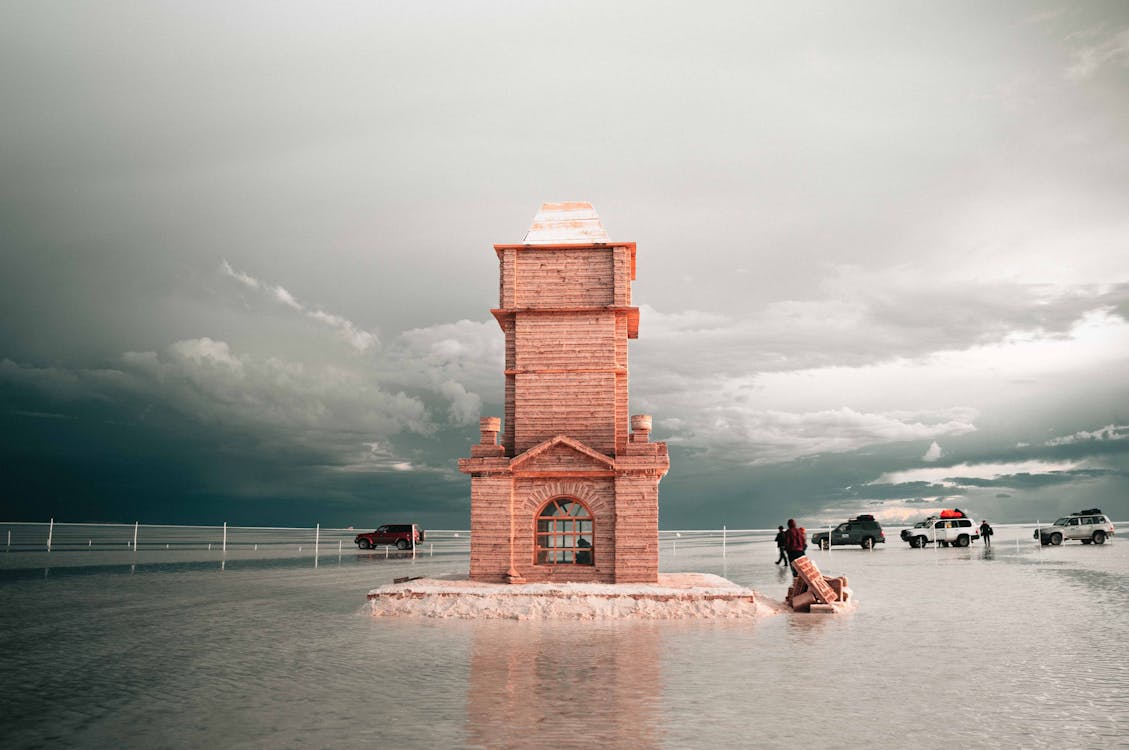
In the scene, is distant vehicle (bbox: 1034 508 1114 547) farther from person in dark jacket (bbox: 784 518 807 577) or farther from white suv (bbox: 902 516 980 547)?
person in dark jacket (bbox: 784 518 807 577)

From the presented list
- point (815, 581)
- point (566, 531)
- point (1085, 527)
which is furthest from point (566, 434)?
point (1085, 527)

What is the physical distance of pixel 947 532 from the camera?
5116cm

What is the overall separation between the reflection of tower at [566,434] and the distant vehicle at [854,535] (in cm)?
3145

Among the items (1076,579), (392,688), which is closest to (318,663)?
(392,688)

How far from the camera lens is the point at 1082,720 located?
9656mm

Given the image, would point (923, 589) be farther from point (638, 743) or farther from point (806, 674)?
point (638, 743)

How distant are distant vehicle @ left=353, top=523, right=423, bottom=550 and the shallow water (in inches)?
1166

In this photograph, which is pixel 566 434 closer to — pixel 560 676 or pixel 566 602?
pixel 566 602

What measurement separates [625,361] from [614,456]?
3.39 m

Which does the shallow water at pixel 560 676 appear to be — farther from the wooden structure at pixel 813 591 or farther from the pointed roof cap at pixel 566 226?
the pointed roof cap at pixel 566 226

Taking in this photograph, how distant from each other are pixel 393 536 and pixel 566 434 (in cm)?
3368

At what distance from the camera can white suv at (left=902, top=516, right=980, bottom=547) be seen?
5066cm

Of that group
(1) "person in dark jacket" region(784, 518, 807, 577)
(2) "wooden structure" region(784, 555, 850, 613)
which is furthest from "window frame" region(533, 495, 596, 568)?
(1) "person in dark jacket" region(784, 518, 807, 577)

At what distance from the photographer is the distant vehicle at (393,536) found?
172 ft
